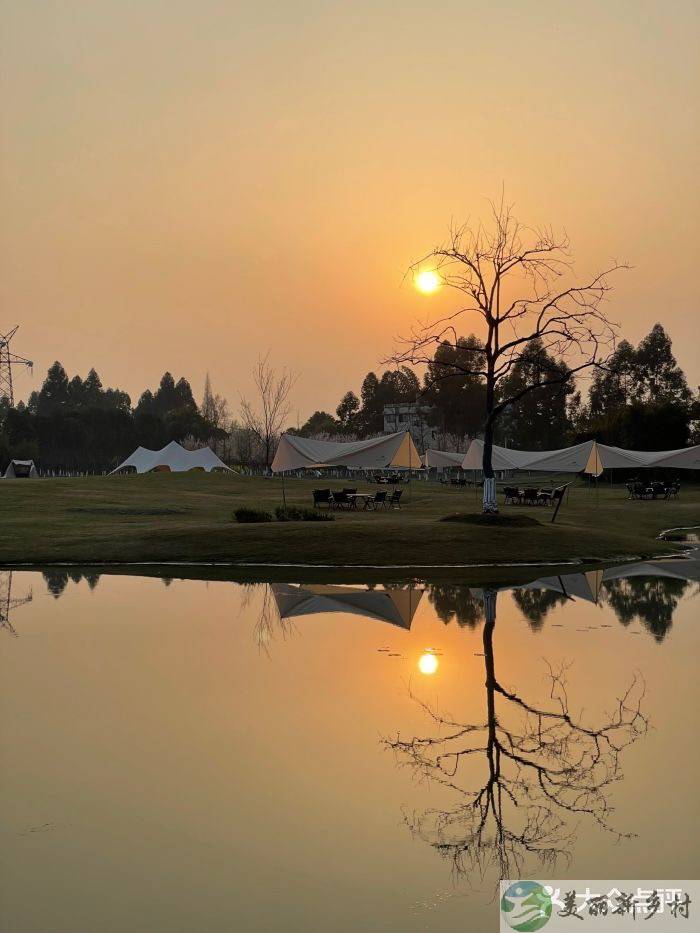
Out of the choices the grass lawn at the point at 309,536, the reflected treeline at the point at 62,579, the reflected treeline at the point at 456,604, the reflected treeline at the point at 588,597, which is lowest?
the reflected treeline at the point at 62,579

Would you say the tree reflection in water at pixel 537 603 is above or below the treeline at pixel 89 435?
below

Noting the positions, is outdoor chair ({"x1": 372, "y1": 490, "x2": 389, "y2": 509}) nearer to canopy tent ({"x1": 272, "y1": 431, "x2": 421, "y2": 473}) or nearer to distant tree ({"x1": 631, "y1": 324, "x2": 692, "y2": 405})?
canopy tent ({"x1": 272, "y1": 431, "x2": 421, "y2": 473})

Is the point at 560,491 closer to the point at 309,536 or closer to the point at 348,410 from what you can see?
the point at 309,536

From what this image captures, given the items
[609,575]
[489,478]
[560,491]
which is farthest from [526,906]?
[560,491]

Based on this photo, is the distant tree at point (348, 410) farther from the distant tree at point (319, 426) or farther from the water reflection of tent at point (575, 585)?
the water reflection of tent at point (575, 585)

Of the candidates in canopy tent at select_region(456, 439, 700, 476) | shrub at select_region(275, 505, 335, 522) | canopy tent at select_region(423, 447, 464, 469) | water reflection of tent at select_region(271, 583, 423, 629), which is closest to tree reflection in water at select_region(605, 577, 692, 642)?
water reflection of tent at select_region(271, 583, 423, 629)

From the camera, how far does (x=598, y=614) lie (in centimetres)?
1469

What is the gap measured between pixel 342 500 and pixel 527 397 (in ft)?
190

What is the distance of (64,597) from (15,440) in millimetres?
70668

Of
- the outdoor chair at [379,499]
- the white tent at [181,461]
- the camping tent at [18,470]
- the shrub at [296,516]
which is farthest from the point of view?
the white tent at [181,461]

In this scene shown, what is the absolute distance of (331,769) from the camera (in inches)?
283

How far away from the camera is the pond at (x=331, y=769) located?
5285mm

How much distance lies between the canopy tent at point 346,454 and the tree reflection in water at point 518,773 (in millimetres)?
26475

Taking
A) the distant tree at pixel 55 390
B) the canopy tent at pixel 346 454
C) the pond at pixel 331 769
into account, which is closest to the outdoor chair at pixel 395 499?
the canopy tent at pixel 346 454
